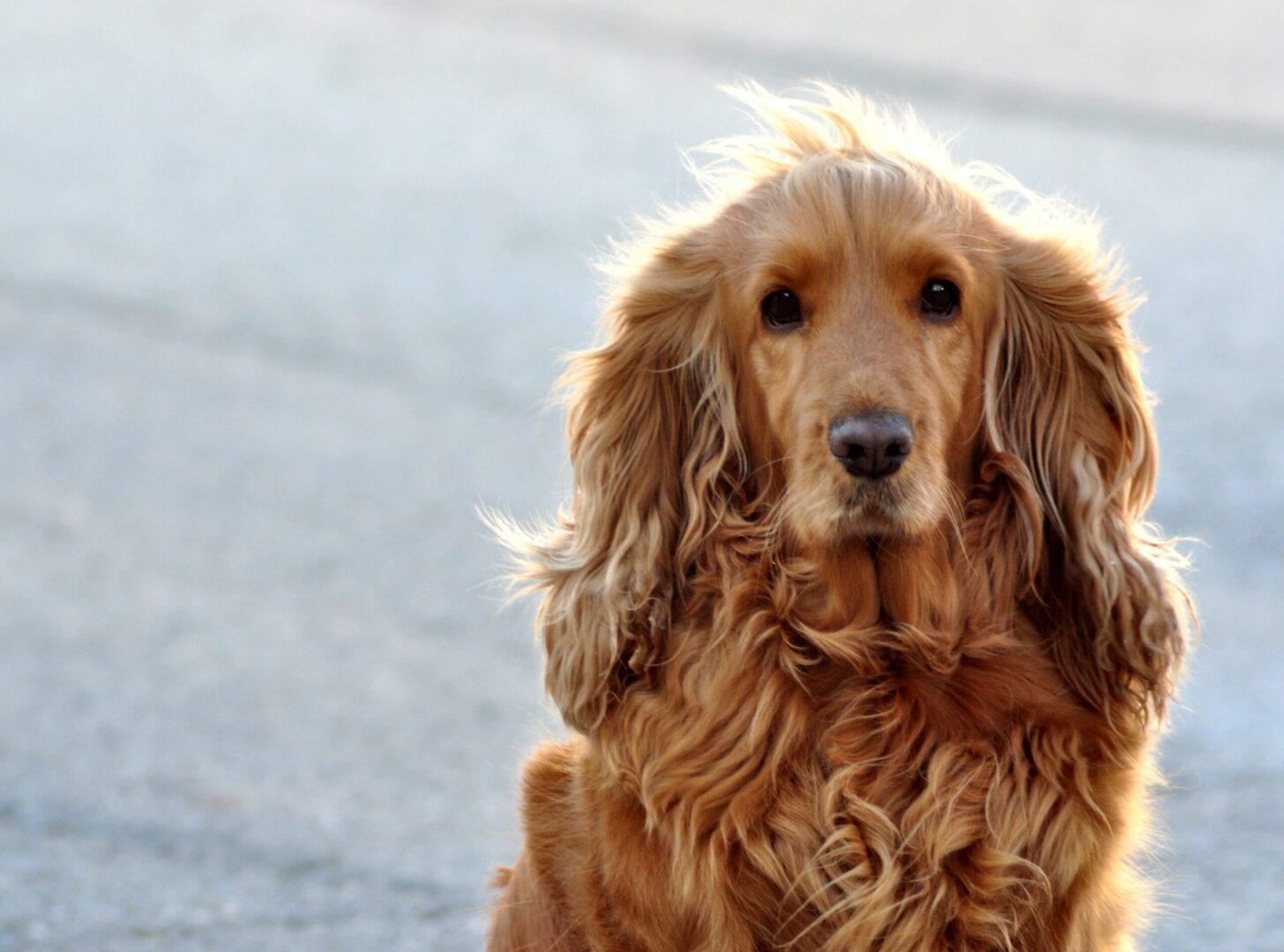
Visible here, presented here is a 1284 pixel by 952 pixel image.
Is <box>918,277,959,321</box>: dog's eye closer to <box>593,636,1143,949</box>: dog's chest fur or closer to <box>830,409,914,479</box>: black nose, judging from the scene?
<box>830,409,914,479</box>: black nose

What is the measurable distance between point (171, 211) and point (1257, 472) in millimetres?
8328

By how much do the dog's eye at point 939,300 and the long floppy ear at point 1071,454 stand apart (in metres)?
0.14

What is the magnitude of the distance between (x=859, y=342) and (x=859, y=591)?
1.57 ft

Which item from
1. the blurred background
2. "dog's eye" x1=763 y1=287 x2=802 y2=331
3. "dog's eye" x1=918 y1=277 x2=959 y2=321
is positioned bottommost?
the blurred background

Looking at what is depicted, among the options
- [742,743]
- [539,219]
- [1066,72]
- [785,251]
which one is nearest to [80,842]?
[742,743]

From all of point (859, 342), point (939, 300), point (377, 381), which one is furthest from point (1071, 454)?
point (377, 381)

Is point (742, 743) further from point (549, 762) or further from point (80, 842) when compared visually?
point (80, 842)

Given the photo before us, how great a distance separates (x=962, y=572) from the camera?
3033 millimetres

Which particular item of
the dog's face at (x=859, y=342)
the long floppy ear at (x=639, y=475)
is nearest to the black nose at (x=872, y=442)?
the dog's face at (x=859, y=342)

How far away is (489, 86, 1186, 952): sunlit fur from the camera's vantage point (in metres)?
2.92

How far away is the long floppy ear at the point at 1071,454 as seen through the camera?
3.04m

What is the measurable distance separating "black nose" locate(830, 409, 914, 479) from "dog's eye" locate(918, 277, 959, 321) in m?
0.27

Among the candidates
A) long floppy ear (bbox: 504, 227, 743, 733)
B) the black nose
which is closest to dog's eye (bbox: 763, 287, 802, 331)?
long floppy ear (bbox: 504, 227, 743, 733)

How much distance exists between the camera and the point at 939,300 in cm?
297
